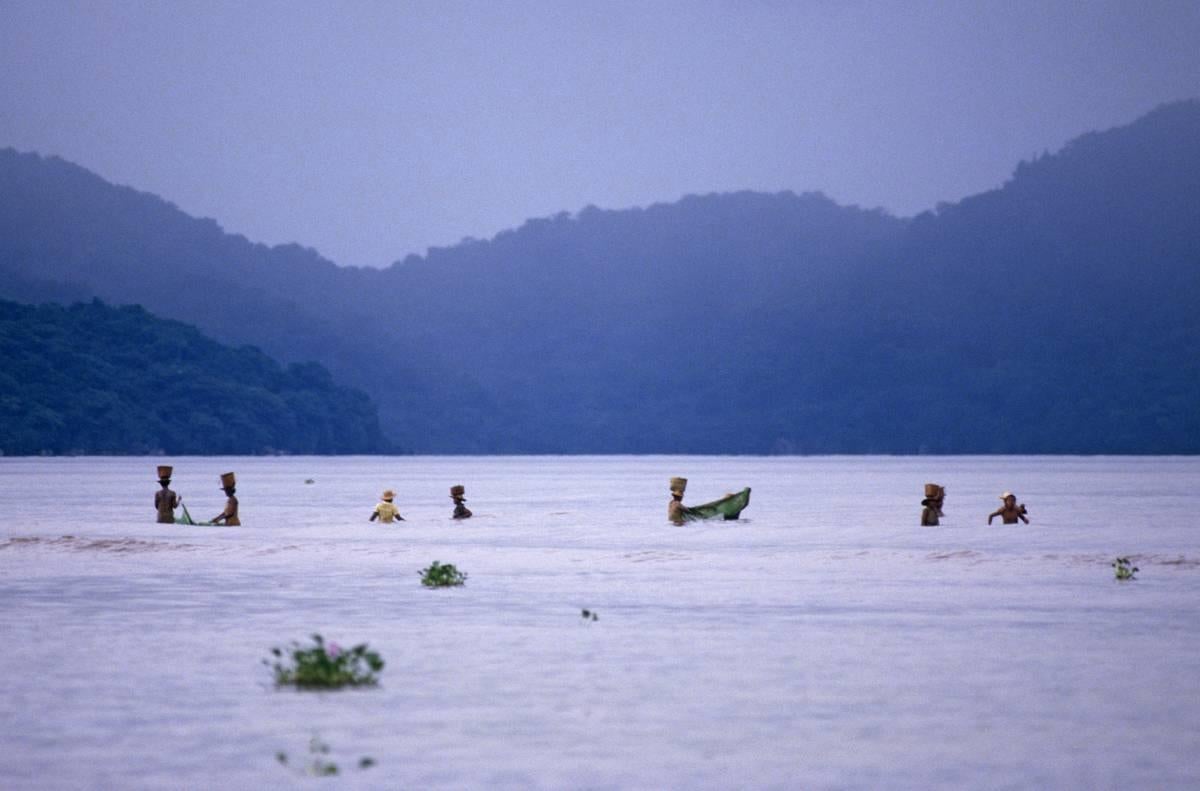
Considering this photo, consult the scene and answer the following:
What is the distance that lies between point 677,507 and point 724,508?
4513mm

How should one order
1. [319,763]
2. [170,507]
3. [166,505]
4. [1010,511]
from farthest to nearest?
[170,507] → [166,505] → [1010,511] → [319,763]

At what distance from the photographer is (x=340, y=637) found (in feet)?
78.6

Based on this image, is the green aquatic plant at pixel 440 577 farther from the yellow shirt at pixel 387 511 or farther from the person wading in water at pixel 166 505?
the person wading in water at pixel 166 505

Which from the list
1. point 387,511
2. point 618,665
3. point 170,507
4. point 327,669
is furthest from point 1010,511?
point 327,669

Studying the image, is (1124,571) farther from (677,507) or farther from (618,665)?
(677,507)

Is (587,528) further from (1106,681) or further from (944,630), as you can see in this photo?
(1106,681)

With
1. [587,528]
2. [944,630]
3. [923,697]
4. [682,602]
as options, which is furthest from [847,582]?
[587,528]

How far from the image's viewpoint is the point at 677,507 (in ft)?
182

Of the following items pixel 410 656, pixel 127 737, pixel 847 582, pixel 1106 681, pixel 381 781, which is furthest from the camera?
pixel 847 582

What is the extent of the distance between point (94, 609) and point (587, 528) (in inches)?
1200

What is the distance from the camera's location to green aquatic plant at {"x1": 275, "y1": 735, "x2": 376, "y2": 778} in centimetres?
1383

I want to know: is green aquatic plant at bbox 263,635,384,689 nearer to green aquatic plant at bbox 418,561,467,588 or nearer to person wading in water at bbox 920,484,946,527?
green aquatic plant at bbox 418,561,467,588

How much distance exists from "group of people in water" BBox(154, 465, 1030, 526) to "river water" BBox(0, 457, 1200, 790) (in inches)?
221

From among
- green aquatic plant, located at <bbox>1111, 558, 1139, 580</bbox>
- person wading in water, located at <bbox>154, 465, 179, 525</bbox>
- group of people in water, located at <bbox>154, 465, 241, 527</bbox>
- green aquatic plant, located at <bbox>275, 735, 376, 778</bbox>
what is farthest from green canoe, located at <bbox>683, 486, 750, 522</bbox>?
green aquatic plant, located at <bbox>275, 735, 376, 778</bbox>
